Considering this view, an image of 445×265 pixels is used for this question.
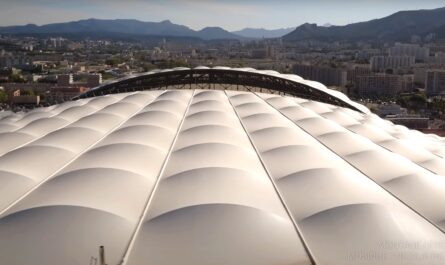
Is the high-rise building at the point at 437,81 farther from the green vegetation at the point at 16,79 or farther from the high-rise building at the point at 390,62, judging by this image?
the green vegetation at the point at 16,79

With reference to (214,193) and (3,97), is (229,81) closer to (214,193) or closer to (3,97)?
(214,193)

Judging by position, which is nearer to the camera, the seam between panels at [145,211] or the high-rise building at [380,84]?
the seam between panels at [145,211]

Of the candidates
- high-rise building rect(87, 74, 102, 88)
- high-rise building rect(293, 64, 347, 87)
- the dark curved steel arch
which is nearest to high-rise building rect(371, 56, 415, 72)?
high-rise building rect(293, 64, 347, 87)

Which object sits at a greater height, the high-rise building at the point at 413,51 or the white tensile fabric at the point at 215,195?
the white tensile fabric at the point at 215,195

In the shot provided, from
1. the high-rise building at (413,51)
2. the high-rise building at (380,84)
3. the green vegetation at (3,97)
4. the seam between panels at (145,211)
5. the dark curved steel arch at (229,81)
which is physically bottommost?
the high-rise building at (380,84)

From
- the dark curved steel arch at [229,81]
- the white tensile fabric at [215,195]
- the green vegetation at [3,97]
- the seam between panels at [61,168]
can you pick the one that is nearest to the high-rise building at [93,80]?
the green vegetation at [3,97]

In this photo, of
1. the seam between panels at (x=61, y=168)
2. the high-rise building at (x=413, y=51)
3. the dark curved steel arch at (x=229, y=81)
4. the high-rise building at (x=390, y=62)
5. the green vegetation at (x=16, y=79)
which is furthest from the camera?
the high-rise building at (x=413, y=51)

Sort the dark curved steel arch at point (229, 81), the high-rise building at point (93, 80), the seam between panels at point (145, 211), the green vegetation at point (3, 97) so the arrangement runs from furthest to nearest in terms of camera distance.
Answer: the high-rise building at point (93, 80), the green vegetation at point (3, 97), the dark curved steel arch at point (229, 81), the seam between panels at point (145, 211)

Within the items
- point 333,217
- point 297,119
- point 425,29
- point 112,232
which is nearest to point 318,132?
point 297,119
